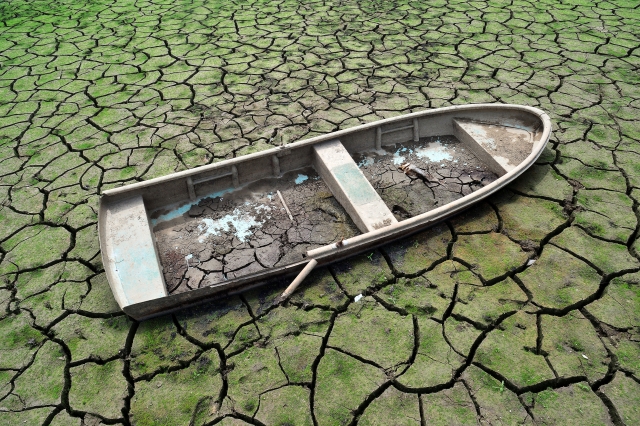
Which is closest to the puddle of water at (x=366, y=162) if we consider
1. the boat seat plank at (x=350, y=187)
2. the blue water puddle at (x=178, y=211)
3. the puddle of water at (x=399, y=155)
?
the puddle of water at (x=399, y=155)

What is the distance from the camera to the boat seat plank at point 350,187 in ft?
11.0

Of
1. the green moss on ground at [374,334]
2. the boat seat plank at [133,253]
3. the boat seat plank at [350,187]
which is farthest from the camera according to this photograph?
the boat seat plank at [350,187]

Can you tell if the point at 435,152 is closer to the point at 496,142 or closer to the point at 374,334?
the point at 496,142

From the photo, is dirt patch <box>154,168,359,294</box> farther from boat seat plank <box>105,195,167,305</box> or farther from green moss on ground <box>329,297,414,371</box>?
green moss on ground <box>329,297,414,371</box>

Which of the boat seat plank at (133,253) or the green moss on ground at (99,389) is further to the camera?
the boat seat plank at (133,253)

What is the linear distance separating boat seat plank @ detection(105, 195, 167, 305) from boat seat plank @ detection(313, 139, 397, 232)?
59.2 inches

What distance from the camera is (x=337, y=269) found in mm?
3260

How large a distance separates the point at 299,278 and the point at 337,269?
38 centimetres

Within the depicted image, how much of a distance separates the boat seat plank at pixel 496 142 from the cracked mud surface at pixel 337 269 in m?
0.24

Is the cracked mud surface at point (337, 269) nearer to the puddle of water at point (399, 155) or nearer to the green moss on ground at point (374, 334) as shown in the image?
the green moss on ground at point (374, 334)

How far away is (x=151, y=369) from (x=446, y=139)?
3430mm

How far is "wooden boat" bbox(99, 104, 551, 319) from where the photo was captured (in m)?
3.08

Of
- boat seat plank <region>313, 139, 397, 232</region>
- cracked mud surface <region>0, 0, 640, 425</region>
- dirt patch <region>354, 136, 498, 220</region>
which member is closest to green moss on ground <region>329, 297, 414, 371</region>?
cracked mud surface <region>0, 0, 640, 425</region>

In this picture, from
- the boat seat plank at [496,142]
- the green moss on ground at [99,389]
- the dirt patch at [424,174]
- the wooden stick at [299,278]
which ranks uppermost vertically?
the wooden stick at [299,278]
